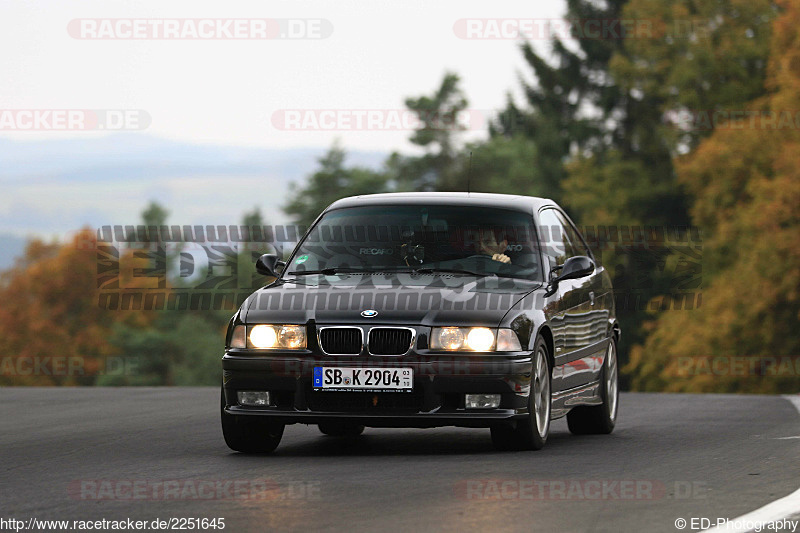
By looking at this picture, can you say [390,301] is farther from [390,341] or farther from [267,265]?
[267,265]

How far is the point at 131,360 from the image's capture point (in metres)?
89.0

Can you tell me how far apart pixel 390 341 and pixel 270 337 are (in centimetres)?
85

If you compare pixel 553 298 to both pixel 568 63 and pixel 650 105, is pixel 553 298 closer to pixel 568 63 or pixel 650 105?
pixel 650 105

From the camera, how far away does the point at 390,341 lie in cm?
1062

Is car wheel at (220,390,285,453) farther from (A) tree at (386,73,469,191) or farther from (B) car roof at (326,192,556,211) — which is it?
(A) tree at (386,73,469,191)

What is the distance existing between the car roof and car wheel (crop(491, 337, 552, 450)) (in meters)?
1.48

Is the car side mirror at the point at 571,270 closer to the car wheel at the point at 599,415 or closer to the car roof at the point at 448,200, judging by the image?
the car roof at the point at 448,200

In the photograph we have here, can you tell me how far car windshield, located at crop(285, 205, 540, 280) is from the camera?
11.7 meters

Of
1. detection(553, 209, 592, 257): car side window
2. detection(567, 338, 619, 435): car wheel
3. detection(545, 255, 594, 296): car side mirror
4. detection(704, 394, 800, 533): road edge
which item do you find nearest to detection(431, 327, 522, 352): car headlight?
detection(545, 255, 594, 296): car side mirror

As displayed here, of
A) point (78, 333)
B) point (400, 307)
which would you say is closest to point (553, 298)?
point (400, 307)

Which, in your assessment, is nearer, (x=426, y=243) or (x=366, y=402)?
(x=366, y=402)

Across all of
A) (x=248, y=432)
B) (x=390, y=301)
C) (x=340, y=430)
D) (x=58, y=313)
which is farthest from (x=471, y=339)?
(x=58, y=313)

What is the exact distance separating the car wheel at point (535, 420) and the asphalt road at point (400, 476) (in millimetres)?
112

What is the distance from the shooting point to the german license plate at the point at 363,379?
1061 centimetres
